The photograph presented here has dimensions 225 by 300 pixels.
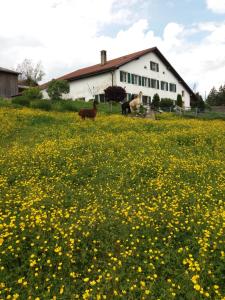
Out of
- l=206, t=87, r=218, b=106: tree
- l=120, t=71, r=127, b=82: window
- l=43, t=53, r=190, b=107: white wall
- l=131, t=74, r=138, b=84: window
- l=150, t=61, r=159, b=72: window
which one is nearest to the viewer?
l=120, t=71, r=127, b=82: window

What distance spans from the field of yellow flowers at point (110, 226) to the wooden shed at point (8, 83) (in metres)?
33.5

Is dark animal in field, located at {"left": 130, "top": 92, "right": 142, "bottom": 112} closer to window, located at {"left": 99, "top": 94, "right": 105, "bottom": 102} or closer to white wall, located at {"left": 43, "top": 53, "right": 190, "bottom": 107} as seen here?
white wall, located at {"left": 43, "top": 53, "right": 190, "bottom": 107}

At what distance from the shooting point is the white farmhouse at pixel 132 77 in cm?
4288

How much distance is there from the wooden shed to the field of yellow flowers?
3351 centimetres

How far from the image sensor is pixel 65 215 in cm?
650

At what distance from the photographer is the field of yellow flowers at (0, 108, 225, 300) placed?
184 inches

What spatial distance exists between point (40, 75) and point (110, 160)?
2756 inches

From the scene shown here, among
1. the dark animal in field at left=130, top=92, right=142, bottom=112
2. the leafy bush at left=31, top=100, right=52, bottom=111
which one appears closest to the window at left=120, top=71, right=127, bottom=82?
the dark animal in field at left=130, top=92, right=142, bottom=112

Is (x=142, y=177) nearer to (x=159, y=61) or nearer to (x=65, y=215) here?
(x=65, y=215)

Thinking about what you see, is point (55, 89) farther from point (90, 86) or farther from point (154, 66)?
point (154, 66)

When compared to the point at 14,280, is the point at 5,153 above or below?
above

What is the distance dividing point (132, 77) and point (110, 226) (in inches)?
1598

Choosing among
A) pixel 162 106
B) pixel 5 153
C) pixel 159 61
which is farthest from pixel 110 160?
pixel 159 61

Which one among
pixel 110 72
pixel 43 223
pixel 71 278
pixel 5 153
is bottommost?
pixel 71 278
